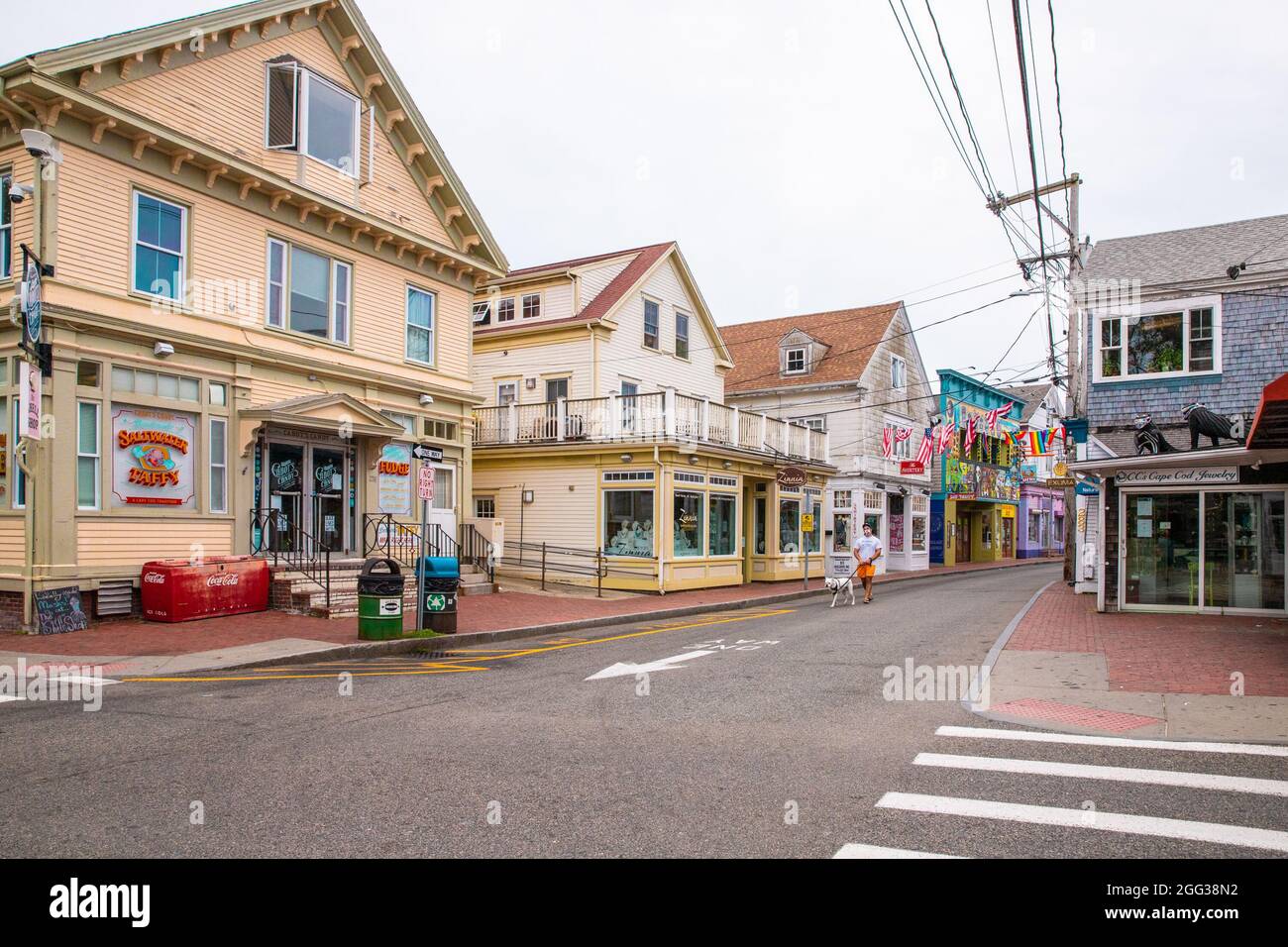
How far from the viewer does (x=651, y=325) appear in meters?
28.9

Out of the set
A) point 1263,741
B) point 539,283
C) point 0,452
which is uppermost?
point 539,283

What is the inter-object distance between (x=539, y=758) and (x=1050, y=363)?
28280 millimetres

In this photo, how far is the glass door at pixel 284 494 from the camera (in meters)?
16.9

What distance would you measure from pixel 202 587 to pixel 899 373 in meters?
29.8


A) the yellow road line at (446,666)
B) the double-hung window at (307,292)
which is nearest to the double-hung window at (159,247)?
the double-hung window at (307,292)

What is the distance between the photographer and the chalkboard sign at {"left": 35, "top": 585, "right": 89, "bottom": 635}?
1314 centimetres

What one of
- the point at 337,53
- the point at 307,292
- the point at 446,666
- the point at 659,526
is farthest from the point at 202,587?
the point at 659,526

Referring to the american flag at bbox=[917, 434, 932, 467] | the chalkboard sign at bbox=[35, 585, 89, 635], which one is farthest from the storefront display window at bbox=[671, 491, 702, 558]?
the american flag at bbox=[917, 434, 932, 467]

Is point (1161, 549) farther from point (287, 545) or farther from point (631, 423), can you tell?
point (287, 545)

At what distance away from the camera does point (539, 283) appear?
28.4 m

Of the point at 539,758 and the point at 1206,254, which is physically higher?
the point at 1206,254
